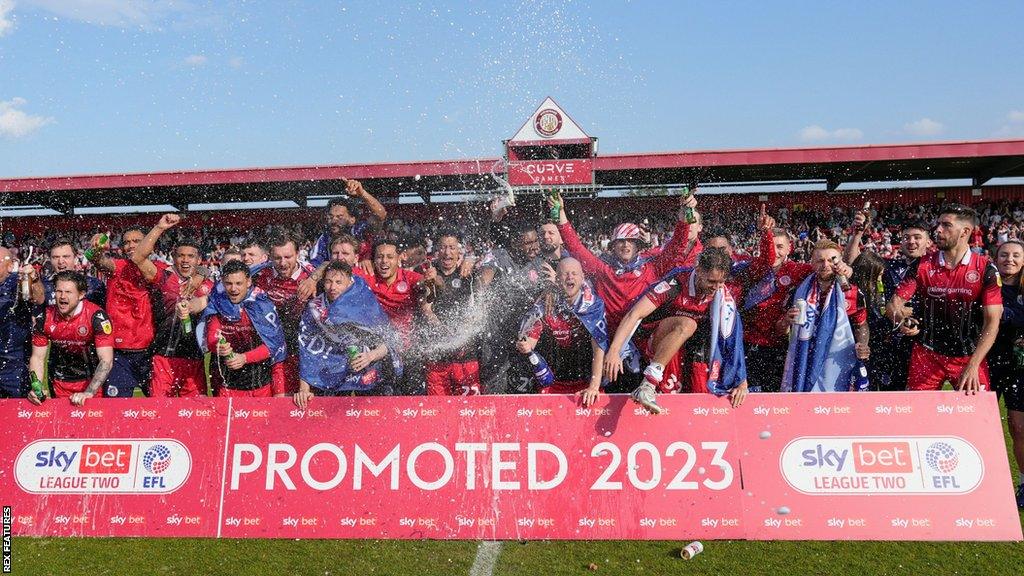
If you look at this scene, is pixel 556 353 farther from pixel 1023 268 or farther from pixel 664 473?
pixel 1023 268

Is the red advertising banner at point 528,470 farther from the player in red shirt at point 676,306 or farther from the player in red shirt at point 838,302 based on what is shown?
the player in red shirt at point 838,302

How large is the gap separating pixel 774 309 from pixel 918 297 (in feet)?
3.38

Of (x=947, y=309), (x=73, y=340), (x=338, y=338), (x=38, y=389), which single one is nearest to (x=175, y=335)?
(x=73, y=340)

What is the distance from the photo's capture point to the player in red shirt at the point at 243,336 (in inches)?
207

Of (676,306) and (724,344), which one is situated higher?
(676,306)

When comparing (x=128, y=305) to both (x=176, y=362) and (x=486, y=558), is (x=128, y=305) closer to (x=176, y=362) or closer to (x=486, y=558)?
(x=176, y=362)

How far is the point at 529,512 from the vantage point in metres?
4.27

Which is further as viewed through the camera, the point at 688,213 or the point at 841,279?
the point at 688,213

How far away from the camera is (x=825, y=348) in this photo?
484 cm

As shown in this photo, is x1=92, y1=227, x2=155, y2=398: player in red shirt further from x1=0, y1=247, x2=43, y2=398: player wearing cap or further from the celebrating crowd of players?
x1=0, y1=247, x2=43, y2=398: player wearing cap

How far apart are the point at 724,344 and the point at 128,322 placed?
188 inches

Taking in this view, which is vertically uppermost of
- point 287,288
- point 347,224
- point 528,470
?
point 347,224

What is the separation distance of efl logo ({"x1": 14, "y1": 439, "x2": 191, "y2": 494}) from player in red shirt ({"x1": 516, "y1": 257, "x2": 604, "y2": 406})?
2539 millimetres

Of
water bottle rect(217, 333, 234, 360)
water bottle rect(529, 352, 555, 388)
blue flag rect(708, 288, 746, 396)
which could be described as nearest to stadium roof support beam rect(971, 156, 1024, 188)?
blue flag rect(708, 288, 746, 396)
